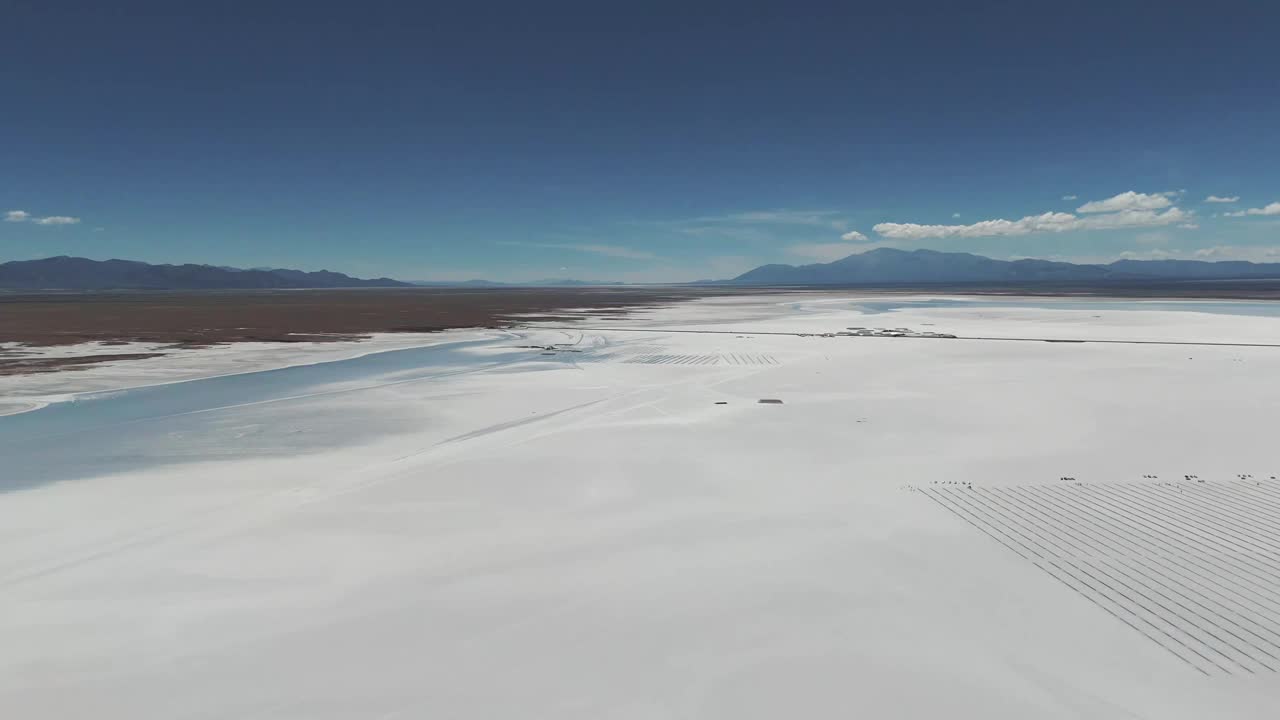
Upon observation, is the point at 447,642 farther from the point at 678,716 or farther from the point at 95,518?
the point at 95,518

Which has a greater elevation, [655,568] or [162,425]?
[162,425]

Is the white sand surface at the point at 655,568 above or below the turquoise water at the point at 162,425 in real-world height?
below

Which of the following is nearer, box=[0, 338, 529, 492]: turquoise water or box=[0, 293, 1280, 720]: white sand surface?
box=[0, 293, 1280, 720]: white sand surface

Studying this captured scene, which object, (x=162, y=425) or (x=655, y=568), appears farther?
(x=162, y=425)

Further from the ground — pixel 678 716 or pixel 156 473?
pixel 156 473

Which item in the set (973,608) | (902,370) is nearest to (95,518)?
(973,608)

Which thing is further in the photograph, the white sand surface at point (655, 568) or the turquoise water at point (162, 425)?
the turquoise water at point (162, 425)

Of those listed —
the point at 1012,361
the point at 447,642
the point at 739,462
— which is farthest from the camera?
the point at 1012,361

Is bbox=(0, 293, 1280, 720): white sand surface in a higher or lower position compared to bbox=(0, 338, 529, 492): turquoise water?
lower
